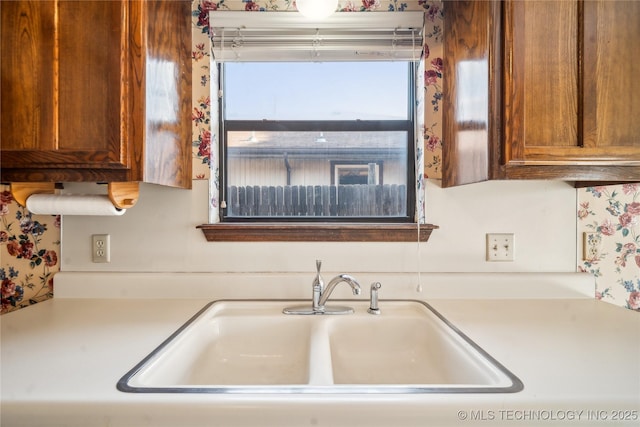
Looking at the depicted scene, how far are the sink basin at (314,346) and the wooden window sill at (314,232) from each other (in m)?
0.25

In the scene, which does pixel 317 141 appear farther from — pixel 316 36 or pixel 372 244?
pixel 372 244

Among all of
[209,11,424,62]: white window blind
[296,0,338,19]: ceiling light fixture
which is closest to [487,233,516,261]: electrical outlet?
[209,11,424,62]: white window blind

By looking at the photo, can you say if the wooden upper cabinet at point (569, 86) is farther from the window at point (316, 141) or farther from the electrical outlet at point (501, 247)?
the window at point (316, 141)

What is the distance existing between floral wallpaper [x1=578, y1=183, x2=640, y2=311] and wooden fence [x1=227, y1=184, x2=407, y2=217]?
0.71 metres

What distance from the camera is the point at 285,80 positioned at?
166 cm

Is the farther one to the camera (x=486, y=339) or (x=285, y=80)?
(x=285, y=80)

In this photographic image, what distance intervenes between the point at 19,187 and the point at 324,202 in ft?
3.52

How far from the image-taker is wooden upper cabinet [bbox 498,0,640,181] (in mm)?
1045

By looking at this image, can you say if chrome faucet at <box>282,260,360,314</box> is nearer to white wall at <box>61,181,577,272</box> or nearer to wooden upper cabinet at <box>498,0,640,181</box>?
Answer: white wall at <box>61,181,577,272</box>

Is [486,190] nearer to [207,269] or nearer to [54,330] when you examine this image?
[207,269]

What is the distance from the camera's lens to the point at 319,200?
5.34 ft

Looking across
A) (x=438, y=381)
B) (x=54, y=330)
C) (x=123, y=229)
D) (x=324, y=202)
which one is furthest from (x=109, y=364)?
(x=324, y=202)

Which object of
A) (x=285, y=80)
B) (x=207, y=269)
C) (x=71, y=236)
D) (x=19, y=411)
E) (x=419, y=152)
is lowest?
(x=19, y=411)

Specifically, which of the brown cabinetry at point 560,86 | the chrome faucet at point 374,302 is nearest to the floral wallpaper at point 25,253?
the chrome faucet at point 374,302
